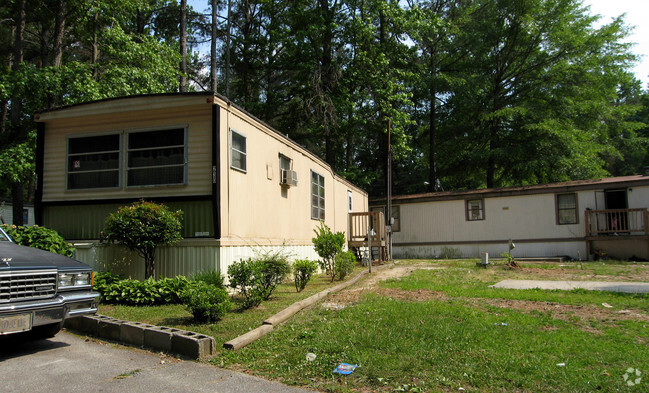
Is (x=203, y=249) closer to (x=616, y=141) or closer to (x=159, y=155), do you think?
(x=159, y=155)

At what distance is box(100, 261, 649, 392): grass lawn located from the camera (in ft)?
13.4

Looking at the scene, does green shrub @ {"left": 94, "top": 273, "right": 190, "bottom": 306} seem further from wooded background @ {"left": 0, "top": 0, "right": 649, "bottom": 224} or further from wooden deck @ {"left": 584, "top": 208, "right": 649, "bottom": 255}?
wooden deck @ {"left": 584, "top": 208, "right": 649, "bottom": 255}

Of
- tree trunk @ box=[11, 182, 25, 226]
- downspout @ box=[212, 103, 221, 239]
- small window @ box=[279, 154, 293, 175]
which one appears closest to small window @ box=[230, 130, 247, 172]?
downspout @ box=[212, 103, 221, 239]

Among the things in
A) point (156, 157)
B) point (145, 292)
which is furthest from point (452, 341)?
point (156, 157)

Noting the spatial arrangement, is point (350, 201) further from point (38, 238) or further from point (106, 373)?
point (106, 373)

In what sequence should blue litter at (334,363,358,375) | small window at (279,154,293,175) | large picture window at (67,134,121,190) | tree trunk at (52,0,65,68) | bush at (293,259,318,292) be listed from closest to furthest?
blue litter at (334,363,358,375) → bush at (293,259,318,292) → large picture window at (67,134,121,190) → small window at (279,154,293,175) → tree trunk at (52,0,65,68)

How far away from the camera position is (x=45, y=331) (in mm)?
5547

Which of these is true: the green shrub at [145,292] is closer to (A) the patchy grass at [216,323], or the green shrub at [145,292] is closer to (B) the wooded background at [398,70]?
(A) the patchy grass at [216,323]

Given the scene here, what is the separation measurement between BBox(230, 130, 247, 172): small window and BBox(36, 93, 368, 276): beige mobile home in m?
0.02

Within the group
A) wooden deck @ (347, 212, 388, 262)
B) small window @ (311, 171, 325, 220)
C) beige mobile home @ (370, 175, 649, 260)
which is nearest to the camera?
small window @ (311, 171, 325, 220)

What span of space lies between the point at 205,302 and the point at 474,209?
55.6ft

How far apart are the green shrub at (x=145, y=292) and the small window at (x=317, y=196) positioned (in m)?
6.30

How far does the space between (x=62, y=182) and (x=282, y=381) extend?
24.5 ft

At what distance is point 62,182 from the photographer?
31.2 ft
